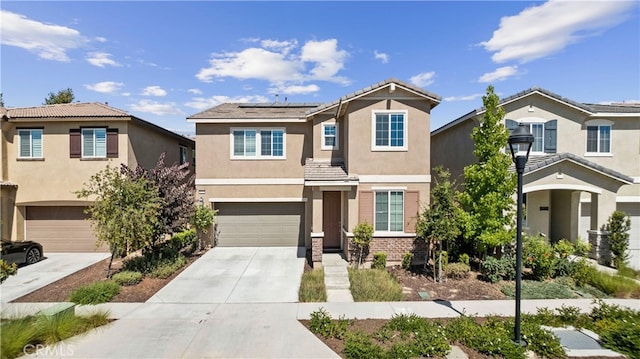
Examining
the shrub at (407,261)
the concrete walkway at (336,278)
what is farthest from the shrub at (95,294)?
the shrub at (407,261)

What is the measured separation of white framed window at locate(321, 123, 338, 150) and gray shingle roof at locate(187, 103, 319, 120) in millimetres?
1478

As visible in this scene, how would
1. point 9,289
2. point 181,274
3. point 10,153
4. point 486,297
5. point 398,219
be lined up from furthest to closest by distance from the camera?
point 10,153, point 398,219, point 181,274, point 9,289, point 486,297

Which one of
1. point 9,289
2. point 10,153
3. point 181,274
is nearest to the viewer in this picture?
point 9,289

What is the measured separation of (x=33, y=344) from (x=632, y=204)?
23.7 metres

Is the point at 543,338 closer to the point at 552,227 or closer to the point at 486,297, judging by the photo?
the point at 486,297

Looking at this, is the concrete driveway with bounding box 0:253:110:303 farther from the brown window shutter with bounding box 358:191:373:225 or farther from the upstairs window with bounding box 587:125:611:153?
the upstairs window with bounding box 587:125:611:153

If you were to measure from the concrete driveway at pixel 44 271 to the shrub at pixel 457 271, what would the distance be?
13943 mm

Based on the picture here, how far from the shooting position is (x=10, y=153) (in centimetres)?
1443

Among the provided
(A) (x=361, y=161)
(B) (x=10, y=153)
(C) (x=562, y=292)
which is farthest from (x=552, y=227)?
(B) (x=10, y=153)

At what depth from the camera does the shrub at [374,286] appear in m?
8.90

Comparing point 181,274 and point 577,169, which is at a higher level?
point 577,169

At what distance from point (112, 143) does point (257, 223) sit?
795 centimetres

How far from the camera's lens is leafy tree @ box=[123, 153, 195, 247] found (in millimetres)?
Answer: 11398

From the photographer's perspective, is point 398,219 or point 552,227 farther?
point 552,227
